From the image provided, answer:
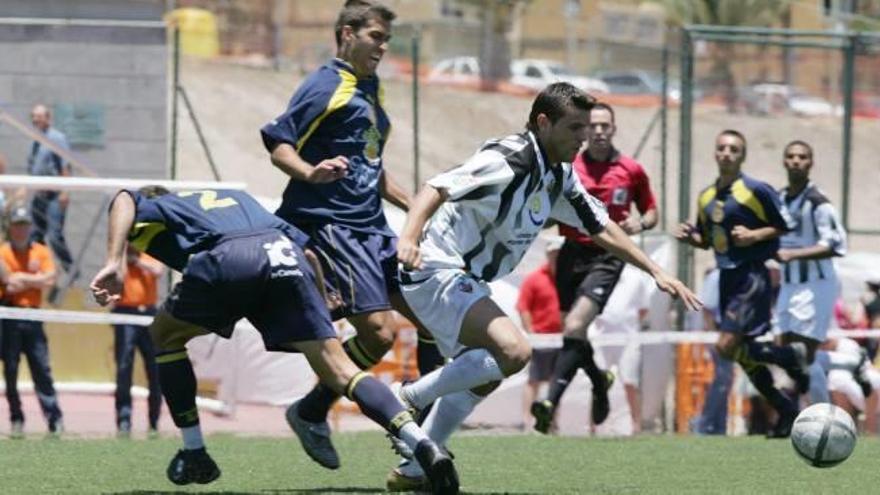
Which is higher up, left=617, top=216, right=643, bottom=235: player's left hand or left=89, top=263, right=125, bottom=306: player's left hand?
left=89, top=263, right=125, bottom=306: player's left hand

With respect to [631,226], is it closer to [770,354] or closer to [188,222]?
[770,354]

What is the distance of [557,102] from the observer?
28.0 ft

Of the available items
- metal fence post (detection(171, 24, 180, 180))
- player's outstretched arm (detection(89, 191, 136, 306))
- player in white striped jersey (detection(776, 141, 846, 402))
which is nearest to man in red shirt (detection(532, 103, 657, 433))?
player in white striped jersey (detection(776, 141, 846, 402))

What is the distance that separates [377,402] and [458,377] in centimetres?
52

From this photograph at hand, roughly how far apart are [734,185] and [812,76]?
14.3 meters

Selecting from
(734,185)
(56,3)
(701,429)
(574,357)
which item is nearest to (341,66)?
(574,357)

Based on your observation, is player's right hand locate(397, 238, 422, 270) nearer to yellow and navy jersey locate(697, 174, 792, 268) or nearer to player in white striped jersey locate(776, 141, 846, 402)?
yellow and navy jersey locate(697, 174, 792, 268)

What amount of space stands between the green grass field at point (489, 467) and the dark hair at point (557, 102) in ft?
5.58

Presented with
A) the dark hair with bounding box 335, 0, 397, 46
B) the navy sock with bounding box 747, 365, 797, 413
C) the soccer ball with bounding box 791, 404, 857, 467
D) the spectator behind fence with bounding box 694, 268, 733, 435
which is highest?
the dark hair with bounding box 335, 0, 397, 46

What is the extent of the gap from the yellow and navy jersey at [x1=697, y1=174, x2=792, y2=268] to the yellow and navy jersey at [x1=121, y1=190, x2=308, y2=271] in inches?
210

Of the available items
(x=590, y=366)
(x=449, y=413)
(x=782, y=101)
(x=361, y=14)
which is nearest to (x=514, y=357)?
(x=449, y=413)

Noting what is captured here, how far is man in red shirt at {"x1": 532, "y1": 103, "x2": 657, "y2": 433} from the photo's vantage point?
40.9 feet

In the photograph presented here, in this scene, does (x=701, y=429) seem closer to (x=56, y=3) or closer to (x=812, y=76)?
(x=56, y=3)

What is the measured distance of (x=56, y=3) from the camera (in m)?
19.4
